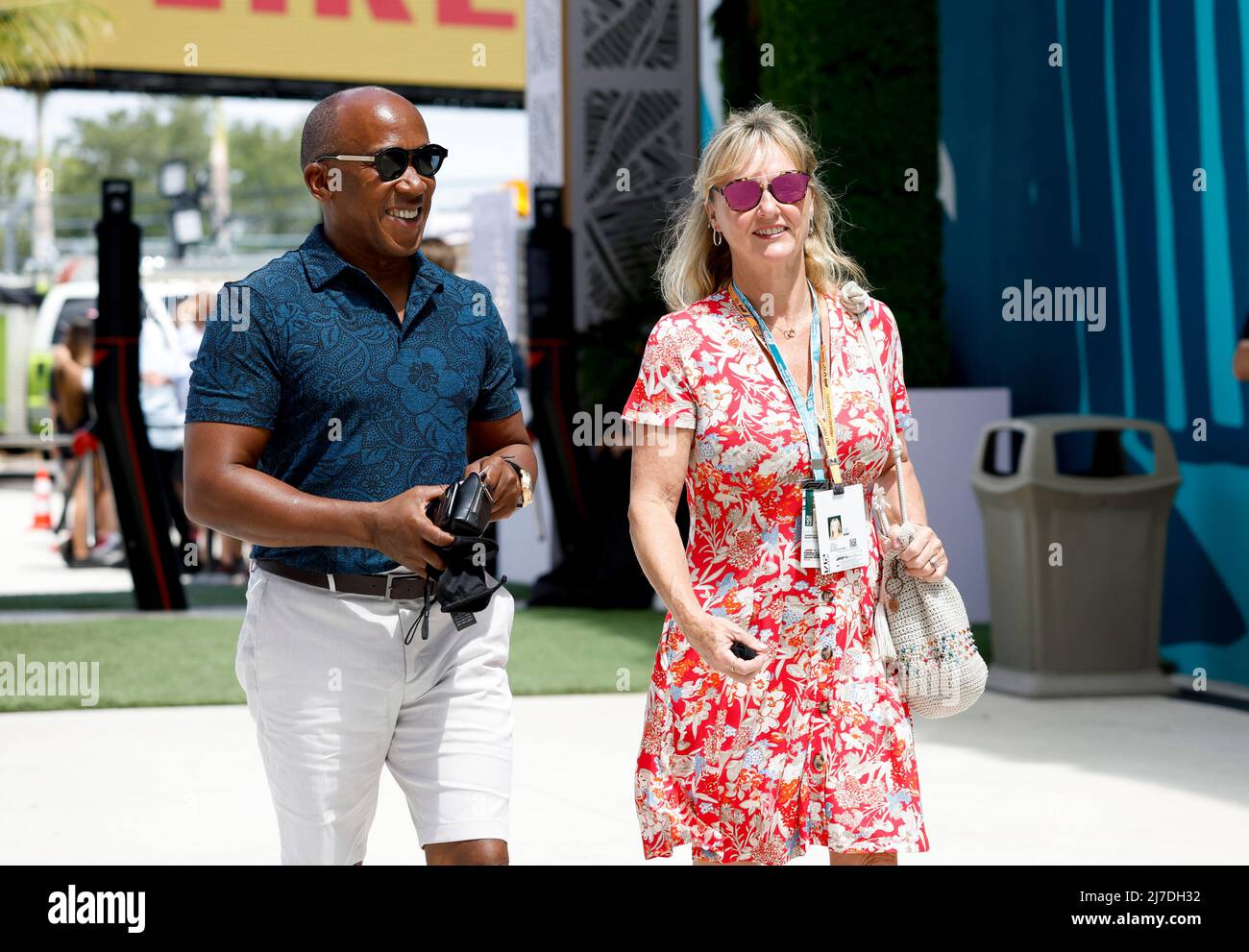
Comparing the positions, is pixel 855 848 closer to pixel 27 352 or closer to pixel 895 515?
pixel 895 515

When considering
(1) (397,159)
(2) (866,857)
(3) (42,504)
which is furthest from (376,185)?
(3) (42,504)

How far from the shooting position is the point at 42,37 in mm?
19828

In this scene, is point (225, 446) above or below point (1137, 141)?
below

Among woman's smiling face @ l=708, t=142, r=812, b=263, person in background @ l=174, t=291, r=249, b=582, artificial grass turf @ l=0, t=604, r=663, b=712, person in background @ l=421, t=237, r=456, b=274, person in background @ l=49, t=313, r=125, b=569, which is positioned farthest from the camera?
person in background @ l=49, t=313, r=125, b=569

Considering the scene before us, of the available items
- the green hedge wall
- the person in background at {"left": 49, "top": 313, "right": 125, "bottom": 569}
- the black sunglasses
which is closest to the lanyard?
the black sunglasses

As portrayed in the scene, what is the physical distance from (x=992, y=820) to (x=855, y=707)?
2516 millimetres

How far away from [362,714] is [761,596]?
0.75 metres

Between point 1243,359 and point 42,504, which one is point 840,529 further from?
point 42,504

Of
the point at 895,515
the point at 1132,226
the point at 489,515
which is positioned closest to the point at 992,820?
the point at 895,515

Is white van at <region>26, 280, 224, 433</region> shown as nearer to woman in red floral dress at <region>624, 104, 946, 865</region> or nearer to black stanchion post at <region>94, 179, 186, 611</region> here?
black stanchion post at <region>94, 179, 186, 611</region>

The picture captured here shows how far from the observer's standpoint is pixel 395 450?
9.33 feet

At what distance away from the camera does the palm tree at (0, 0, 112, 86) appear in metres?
19.8

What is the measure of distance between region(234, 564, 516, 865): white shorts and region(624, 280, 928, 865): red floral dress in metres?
0.38
